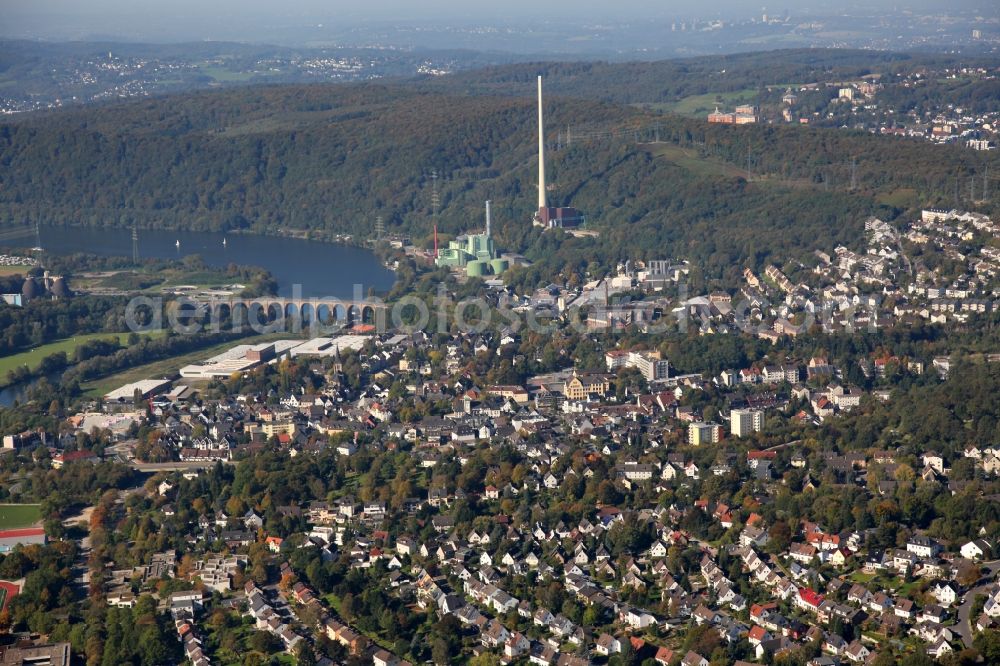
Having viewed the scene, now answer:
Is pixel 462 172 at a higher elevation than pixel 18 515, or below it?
below

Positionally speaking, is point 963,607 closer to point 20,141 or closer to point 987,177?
point 987,177

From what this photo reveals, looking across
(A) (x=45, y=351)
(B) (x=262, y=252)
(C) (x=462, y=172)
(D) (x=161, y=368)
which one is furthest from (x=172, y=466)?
(C) (x=462, y=172)

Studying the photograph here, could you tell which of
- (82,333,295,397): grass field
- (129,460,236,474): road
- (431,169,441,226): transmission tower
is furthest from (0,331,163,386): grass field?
(431,169,441,226): transmission tower

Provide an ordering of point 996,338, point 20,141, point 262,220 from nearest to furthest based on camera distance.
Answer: point 996,338, point 262,220, point 20,141

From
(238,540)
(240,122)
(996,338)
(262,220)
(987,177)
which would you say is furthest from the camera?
(240,122)

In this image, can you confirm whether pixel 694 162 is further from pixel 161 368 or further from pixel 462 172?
pixel 161 368

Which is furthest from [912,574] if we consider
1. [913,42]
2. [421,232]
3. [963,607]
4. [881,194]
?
[913,42]

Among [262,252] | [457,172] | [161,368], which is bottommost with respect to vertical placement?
[262,252]

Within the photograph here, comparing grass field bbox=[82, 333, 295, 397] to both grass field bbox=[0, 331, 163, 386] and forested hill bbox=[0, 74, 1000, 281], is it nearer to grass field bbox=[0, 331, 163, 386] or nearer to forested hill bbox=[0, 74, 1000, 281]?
grass field bbox=[0, 331, 163, 386]
